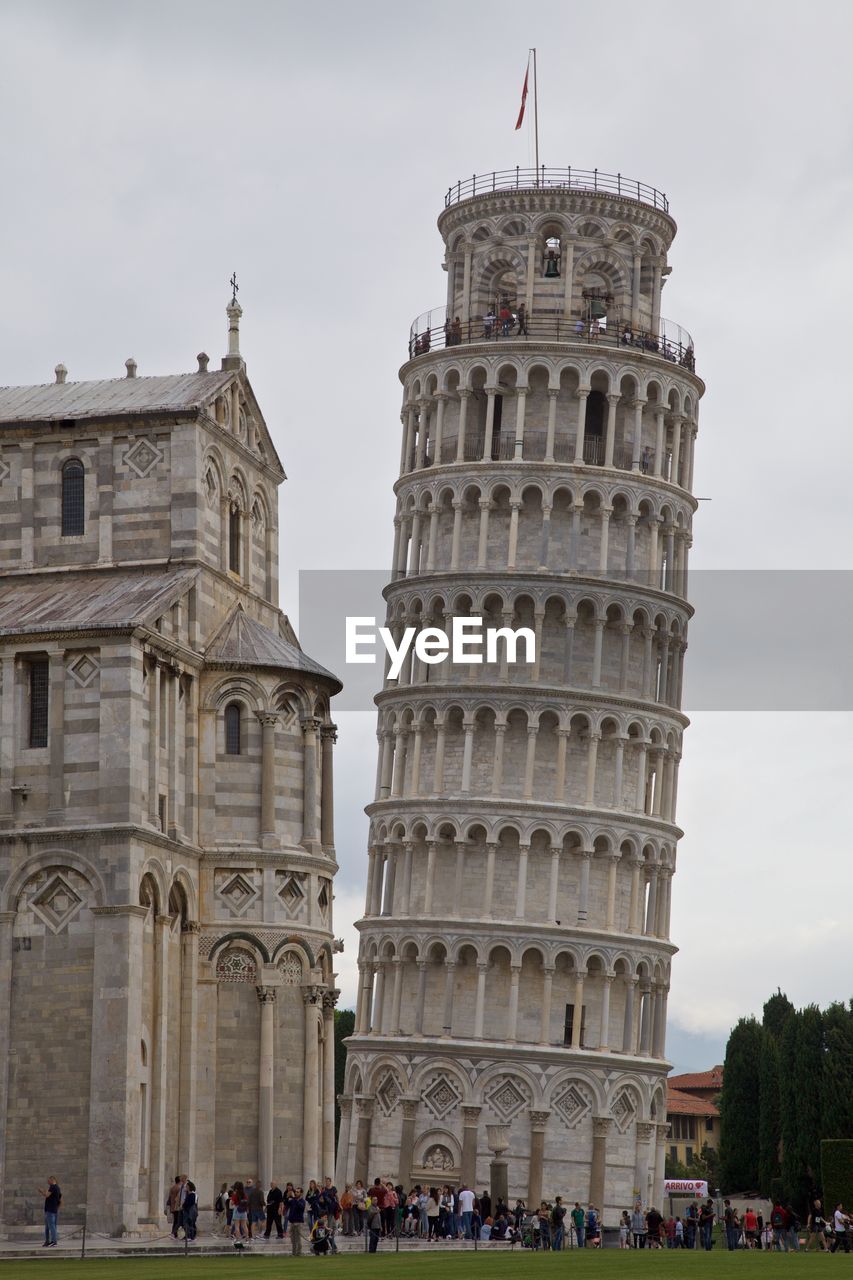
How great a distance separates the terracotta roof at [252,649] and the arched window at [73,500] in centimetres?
468

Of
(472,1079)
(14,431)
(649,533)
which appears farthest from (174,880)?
(649,533)

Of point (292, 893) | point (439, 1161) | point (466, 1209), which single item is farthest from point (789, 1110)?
point (292, 893)

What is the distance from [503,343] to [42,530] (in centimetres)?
3569

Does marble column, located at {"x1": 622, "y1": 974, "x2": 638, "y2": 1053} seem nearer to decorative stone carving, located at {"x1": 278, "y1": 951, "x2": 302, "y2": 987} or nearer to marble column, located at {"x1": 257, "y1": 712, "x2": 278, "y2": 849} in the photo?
decorative stone carving, located at {"x1": 278, "y1": 951, "x2": 302, "y2": 987}

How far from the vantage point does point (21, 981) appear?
58.1m

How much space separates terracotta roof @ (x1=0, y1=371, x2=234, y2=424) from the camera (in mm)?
65312

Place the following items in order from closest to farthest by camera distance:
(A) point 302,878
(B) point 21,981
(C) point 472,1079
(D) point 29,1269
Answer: (D) point 29,1269
(B) point 21,981
(A) point 302,878
(C) point 472,1079

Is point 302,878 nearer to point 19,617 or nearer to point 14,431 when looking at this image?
point 19,617

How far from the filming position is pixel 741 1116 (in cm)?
11850

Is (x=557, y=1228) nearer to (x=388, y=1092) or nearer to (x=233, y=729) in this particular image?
(x=233, y=729)

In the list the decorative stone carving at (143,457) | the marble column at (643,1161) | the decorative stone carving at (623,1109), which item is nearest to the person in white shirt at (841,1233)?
the marble column at (643,1161)

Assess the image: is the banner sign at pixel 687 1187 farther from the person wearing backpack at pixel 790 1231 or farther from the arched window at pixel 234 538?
the arched window at pixel 234 538

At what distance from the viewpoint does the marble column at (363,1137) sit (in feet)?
308

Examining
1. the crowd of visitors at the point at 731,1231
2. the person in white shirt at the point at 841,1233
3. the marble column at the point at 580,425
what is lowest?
the crowd of visitors at the point at 731,1231
